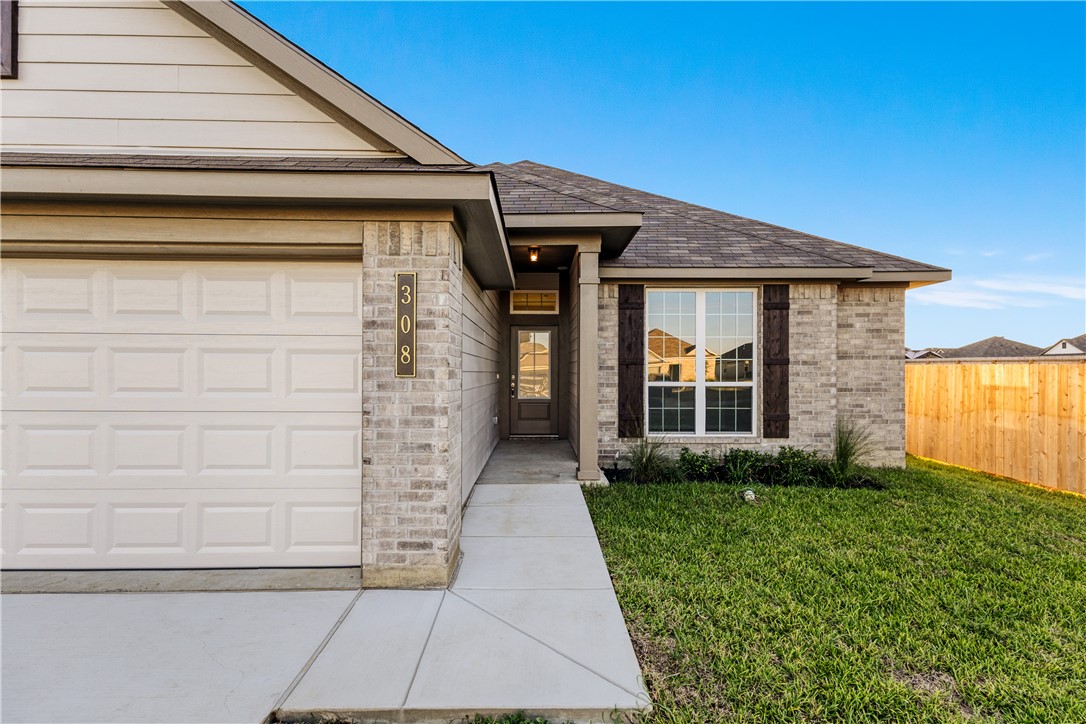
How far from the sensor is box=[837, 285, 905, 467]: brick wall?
7.23m

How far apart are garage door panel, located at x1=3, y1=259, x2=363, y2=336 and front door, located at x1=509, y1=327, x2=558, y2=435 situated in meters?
5.78

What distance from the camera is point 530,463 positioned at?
22.9 feet

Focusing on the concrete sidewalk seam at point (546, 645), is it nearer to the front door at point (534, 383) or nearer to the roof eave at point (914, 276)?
the front door at point (534, 383)

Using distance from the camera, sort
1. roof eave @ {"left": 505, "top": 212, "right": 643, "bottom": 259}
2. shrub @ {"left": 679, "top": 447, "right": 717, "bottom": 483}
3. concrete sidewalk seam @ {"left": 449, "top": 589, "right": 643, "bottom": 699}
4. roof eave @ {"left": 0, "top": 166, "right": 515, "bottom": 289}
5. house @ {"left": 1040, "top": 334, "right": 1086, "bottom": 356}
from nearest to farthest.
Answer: concrete sidewalk seam @ {"left": 449, "top": 589, "right": 643, "bottom": 699}
roof eave @ {"left": 0, "top": 166, "right": 515, "bottom": 289}
roof eave @ {"left": 505, "top": 212, "right": 643, "bottom": 259}
shrub @ {"left": 679, "top": 447, "right": 717, "bottom": 483}
house @ {"left": 1040, "top": 334, "right": 1086, "bottom": 356}

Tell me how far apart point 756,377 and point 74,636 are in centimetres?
725

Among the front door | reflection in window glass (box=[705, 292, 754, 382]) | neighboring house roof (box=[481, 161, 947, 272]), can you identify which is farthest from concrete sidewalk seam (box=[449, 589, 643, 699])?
the front door

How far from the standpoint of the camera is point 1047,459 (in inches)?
248

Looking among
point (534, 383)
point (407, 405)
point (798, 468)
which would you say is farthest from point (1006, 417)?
point (407, 405)

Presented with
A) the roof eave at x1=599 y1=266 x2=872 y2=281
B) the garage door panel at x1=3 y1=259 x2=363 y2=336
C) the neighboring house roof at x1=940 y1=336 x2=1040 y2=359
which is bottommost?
the garage door panel at x1=3 y1=259 x2=363 y2=336

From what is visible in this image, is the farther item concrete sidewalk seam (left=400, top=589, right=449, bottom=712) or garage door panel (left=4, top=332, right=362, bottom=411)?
garage door panel (left=4, top=332, right=362, bottom=411)

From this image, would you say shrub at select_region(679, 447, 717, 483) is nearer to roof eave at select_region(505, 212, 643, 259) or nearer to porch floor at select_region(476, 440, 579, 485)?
porch floor at select_region(476, 440, 579, 485)

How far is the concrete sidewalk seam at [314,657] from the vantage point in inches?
80.7

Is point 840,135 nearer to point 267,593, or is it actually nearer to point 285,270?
point 285,270

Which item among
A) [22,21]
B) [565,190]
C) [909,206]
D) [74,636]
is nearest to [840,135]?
[909,206]
